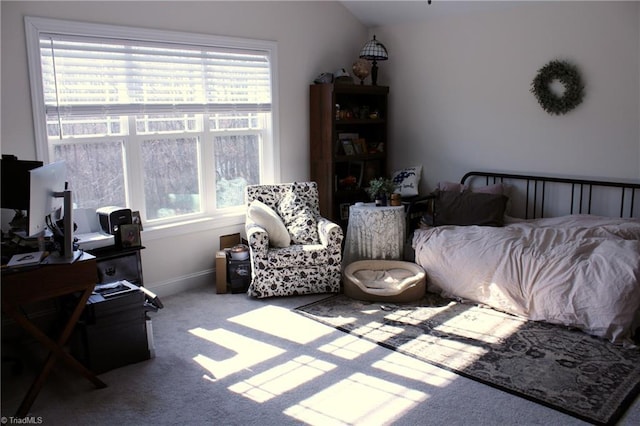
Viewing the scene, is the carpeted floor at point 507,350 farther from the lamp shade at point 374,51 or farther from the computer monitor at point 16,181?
the lamp shade at point 374,51

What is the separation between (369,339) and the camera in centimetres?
357

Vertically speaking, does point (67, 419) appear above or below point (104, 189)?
below

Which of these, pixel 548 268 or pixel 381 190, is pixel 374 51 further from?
pixel 548 268

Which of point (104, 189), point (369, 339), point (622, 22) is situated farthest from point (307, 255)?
point (622, 22)

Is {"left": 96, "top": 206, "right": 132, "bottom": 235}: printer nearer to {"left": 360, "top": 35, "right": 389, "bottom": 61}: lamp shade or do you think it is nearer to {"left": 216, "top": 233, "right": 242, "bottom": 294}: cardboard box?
{"left": 216, "top": 233, "right": 242, "bottom": 294}: cardboard box

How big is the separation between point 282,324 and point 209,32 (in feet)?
7.92

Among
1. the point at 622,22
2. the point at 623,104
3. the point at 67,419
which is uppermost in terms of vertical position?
the point at 622,22

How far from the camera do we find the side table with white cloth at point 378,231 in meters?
4.62

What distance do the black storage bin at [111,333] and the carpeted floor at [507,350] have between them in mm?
1231

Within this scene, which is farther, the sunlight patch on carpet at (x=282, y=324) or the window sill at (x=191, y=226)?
the window sill at (x=191, y=226)

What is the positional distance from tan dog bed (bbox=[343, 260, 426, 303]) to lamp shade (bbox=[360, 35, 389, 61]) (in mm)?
2016

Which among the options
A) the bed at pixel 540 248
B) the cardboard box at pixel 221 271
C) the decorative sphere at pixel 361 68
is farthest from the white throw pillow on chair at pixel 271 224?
the decorative sphere at pixel 361 68

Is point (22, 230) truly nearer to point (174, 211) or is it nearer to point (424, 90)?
point (174, 211)

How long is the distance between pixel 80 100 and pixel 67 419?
7.24ft
